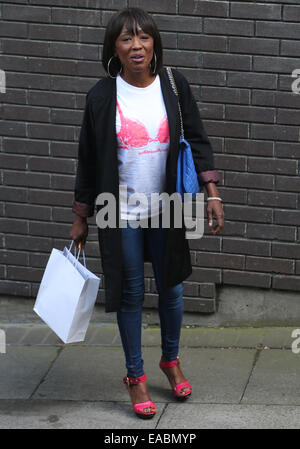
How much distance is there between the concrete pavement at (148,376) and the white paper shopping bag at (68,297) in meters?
0.50

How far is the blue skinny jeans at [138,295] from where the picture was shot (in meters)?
4.11

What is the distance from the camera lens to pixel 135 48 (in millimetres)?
3912

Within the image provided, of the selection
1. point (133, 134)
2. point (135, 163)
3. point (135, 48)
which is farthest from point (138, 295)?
point (135, 48)

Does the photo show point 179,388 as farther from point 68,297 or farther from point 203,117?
point 203,117

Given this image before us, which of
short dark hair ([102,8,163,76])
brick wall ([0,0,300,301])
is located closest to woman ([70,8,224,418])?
short dark hair ([102,8,163,76])

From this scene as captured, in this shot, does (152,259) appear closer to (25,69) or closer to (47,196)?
(47,196)

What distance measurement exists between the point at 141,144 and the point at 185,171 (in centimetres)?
26

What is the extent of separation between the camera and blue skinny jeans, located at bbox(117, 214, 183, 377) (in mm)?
4109

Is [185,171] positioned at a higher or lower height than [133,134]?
lower

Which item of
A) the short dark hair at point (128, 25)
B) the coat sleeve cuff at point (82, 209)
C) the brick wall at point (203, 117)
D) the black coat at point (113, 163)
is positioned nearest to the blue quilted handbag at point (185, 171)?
the black coat at point (113, 163)

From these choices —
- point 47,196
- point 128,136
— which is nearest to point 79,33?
point 47,196

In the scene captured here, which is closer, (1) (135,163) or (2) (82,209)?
(1) (135,163)

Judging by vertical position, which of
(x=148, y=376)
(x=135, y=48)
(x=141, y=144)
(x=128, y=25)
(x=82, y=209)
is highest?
(x=128, y=25)

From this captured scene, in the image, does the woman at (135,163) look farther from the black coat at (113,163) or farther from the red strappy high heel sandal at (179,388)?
the red strappy high heel sandal at (179,388)
